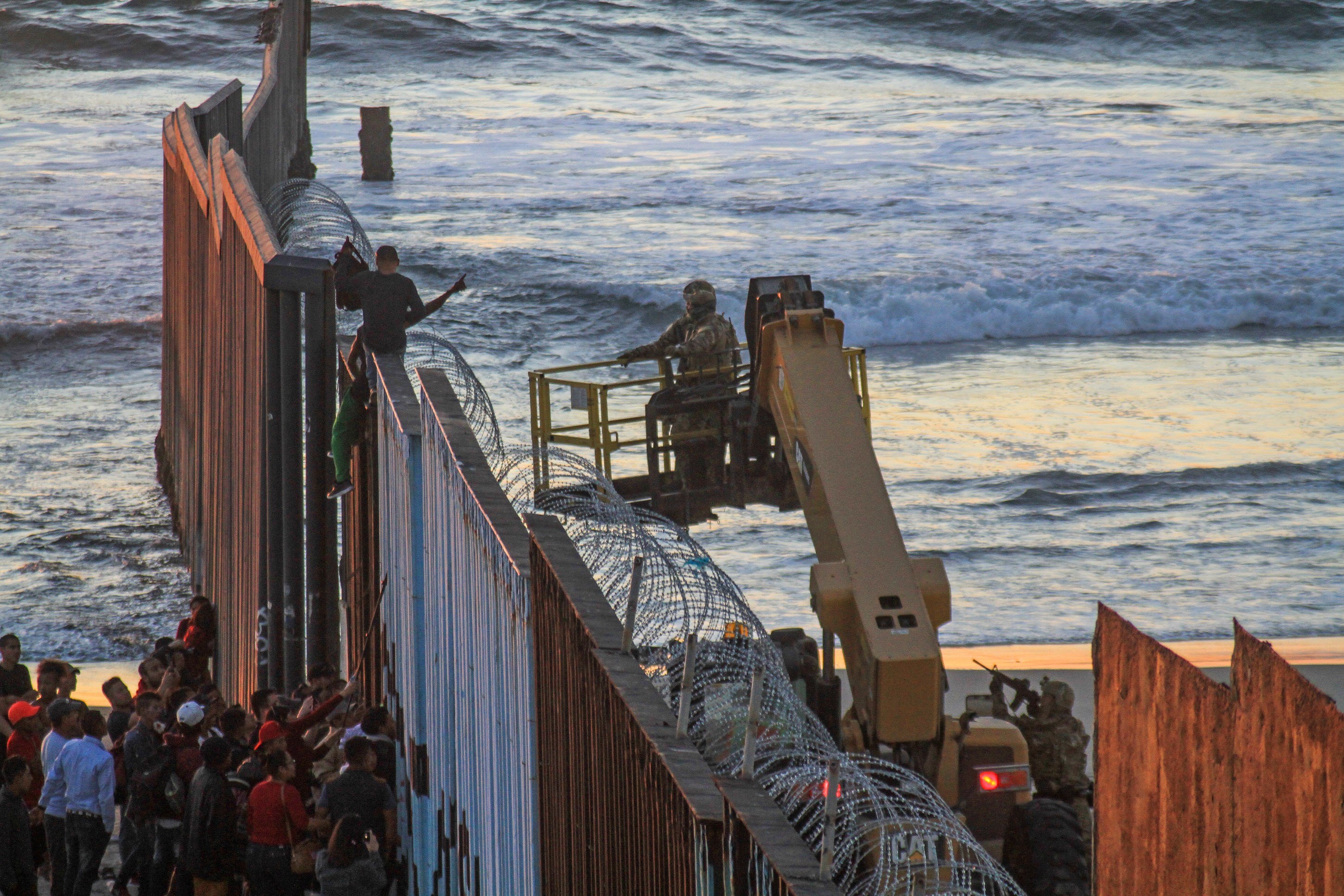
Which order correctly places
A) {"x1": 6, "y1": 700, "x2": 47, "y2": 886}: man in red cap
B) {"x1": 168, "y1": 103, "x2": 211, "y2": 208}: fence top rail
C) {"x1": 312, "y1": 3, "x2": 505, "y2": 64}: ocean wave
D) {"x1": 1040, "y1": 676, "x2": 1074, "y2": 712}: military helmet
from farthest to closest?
{"x1": 312, "y1": 3, "x2": 505, "y2": 64}: ocean wave, {"x1": 168, "y1": 103, "x2": 211, "y2": 208}: fence top rail, {"x1": 1040, "y1": 676, "x2": 1074, "y2": 712}: military helmet, {"x1": 6, "y1": 700, "x2": 47, "y2": 886}: man in red cap

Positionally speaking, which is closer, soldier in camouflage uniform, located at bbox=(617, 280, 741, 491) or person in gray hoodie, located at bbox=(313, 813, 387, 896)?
person in gray hoodie, located at bbox=(313, 813, 387, 896)

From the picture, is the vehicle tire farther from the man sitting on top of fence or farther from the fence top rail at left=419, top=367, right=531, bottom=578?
the man sitting on top of fence

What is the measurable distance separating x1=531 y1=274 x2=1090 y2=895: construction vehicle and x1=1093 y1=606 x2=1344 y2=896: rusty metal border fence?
20.1 feet

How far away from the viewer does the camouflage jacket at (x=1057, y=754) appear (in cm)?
971

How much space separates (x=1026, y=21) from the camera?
70.1m

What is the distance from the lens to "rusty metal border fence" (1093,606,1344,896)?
181 centimetres

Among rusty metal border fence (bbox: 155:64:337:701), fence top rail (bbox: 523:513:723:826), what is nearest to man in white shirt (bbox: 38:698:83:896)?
rusty metal border fence (bbox: 155:64:337:701)

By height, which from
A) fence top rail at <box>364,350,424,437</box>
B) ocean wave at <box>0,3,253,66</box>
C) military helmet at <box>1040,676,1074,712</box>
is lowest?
military helmet at <box>1040,676,1074,712</box>

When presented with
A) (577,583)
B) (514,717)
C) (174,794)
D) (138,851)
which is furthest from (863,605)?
(577,583)

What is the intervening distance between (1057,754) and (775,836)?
7114 millimetres

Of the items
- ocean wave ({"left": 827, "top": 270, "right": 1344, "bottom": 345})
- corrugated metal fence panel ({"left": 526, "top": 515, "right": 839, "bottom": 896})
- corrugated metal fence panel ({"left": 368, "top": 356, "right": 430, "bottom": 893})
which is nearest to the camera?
corrugated metal fence panel ({"left": 526, "top": 515, "right": 839, "bottom": 896})

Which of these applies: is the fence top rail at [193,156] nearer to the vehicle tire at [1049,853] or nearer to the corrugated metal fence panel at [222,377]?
the corrugated metal fence panel at [222,377]

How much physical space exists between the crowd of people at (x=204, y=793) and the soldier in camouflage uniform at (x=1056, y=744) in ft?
12.2

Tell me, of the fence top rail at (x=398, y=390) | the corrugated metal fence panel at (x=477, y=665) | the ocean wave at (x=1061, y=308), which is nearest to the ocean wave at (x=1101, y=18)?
the ocean wave at (x=1061, y=308)
